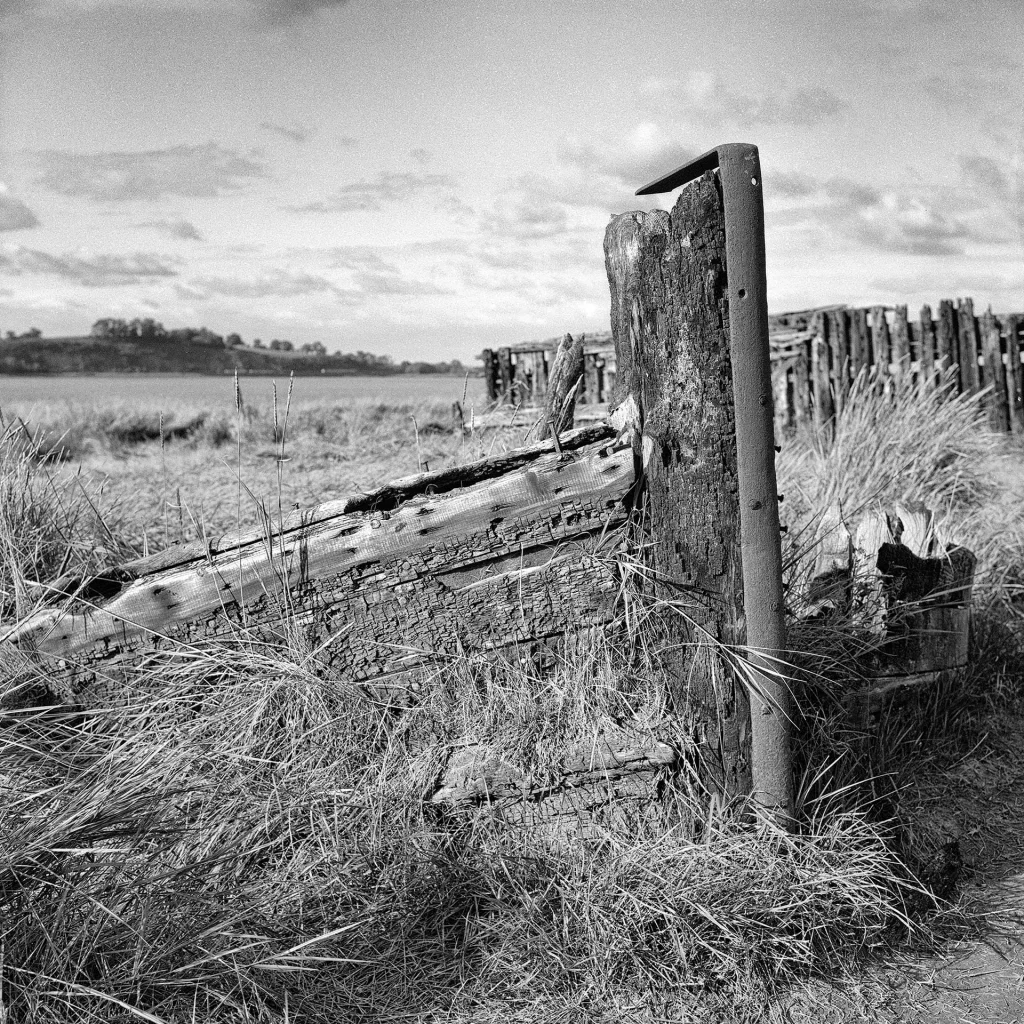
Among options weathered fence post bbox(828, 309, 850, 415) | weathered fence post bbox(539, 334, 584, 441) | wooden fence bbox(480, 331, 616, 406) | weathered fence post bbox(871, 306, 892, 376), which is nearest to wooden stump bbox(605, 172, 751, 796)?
weathered fence post bbox(539, 334, 584, 441)

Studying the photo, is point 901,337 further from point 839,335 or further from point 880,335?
point 839,335

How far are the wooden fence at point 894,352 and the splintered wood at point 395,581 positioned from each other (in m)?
7.94

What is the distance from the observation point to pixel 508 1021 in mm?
2510

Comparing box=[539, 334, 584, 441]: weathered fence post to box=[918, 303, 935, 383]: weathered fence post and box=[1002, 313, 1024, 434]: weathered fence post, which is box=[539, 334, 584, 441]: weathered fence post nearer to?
box=[918, 303, 935, 383]: weathered fence post

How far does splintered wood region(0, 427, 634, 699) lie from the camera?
3025mm

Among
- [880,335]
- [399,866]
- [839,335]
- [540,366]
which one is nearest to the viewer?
[399,866]

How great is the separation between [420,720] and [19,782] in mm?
1198

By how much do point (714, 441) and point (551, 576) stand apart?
2.18ft

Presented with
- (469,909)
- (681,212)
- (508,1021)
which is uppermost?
(681,212)

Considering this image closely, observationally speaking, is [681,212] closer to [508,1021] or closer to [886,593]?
[886,593]

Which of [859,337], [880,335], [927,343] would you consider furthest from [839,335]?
[927,343]

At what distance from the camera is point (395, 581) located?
309 cm

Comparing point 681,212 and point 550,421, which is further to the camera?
point 550,421

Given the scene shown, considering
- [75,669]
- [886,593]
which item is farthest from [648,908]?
[75,669]
